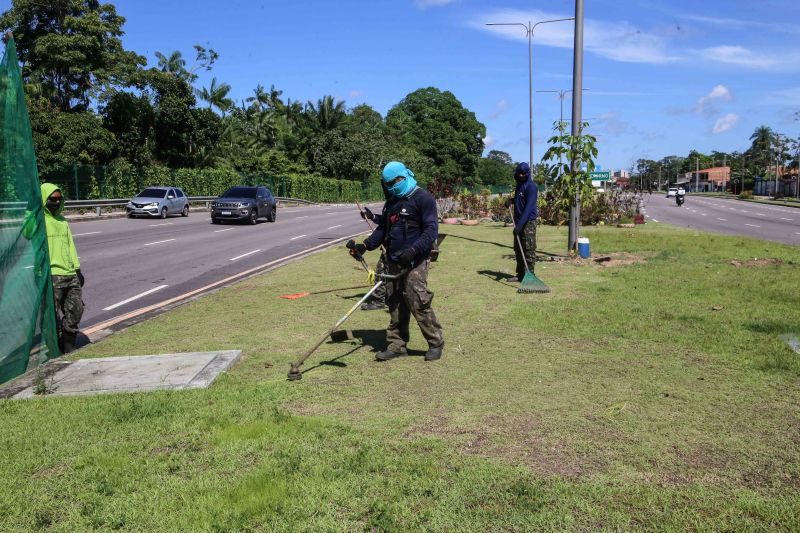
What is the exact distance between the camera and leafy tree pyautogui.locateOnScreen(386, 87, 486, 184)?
91.2 m

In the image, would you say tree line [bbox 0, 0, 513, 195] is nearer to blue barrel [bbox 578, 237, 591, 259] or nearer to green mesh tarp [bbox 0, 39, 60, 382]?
blue barrel [bbox 578, 237, 591, 259]

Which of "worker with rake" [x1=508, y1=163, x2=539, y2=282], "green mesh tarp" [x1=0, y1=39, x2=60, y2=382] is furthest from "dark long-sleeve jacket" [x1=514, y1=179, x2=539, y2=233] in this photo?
"green mesh tarp" [x1=0, y1=39, x2=60, y2=382]

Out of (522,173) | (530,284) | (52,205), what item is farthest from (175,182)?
(52,205)

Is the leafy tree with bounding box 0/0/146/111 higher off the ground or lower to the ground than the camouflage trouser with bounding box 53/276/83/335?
higher

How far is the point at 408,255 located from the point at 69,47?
113 ft

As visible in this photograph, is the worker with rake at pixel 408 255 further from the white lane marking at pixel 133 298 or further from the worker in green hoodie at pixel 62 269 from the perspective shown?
the white lane marking at pixel 133 298

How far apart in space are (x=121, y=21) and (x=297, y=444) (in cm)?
3862

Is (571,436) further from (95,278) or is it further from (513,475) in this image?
(95,278)

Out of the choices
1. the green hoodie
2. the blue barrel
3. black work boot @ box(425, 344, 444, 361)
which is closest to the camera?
black work boot @ box(425, 344, 444, 361)

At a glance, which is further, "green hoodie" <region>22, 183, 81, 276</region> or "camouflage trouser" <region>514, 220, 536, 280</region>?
"camouflage trouser" <region>514, 220, 536, 280</region>

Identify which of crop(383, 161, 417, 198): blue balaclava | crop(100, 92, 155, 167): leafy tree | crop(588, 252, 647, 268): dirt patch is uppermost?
crop(100, 92, 155, 167): leafy tree

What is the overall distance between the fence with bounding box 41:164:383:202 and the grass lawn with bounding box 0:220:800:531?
2463cm

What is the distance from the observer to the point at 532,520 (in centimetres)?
320

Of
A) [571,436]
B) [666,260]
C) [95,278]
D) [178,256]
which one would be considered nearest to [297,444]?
[571,436]
